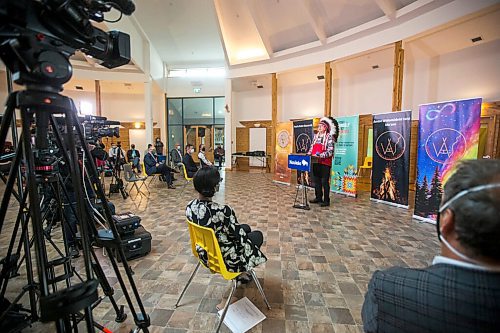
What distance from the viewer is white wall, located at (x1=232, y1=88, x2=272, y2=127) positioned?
1127 cm

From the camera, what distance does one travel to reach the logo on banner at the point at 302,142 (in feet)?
22.7

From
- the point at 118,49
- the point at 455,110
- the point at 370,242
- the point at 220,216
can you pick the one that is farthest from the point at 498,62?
the point at 118,49

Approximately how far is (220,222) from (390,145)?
4627 millimetres

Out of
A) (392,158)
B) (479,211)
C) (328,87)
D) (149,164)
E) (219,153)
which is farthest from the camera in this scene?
(219,153)

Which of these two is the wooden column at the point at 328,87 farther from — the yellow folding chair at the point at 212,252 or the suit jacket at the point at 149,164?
the yellow folding chair at the point at 212,252

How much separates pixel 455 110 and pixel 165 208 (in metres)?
5.16

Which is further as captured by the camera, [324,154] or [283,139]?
[283,139]

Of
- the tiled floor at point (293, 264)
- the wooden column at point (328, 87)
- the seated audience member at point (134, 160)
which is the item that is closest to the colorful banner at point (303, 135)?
the wooden column at point (328, 87)

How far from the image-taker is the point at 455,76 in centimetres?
631

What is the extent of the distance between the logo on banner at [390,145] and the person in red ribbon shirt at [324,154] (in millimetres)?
1108

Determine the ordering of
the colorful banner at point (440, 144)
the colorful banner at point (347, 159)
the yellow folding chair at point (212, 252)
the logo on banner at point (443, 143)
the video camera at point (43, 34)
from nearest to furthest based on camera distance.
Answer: the video camera at point (43, 34) → the yellow folding chair at point (212, 252) → the colorful banner at point (440, 144) → the logo on banner at point (443, 143) → the colorful banner at point (347, 159)

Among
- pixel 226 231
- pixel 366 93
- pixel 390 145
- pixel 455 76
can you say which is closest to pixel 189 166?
pixel 390 145

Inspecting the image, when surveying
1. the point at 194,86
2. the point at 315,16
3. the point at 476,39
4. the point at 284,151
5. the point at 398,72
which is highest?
the point at 315,16

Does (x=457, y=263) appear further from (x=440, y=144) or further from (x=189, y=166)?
(x=189, y=166)
